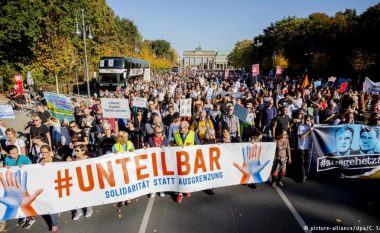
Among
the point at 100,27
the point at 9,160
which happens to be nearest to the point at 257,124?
the point at 9,160

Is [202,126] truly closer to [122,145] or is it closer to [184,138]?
[184,138]

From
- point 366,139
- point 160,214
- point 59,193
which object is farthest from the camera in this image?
point 366,139

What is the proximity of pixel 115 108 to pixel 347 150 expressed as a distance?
6.70m

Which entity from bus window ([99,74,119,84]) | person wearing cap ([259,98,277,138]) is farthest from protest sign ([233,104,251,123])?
bus window ([99,74,119,84])

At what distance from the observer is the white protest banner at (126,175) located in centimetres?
530

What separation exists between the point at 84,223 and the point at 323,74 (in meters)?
47.0

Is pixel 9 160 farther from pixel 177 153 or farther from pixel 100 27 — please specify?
pixel 100 27

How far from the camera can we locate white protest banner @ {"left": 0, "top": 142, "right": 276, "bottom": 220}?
530 cm

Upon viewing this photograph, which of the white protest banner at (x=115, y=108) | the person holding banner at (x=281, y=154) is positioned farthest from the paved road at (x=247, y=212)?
the white protest banner at (x=115, y=108)

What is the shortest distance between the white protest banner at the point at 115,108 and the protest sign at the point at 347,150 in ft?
17.9

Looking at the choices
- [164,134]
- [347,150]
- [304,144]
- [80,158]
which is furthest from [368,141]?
[80,158]

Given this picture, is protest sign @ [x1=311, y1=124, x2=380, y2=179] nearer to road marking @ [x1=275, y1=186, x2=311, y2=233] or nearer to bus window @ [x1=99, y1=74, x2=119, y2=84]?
road marking @ [x1=275, y1=186, x2=311, y2=233]

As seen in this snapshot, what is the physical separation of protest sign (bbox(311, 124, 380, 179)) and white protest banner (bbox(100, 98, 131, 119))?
17.9 feet

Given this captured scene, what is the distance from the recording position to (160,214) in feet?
19.7
